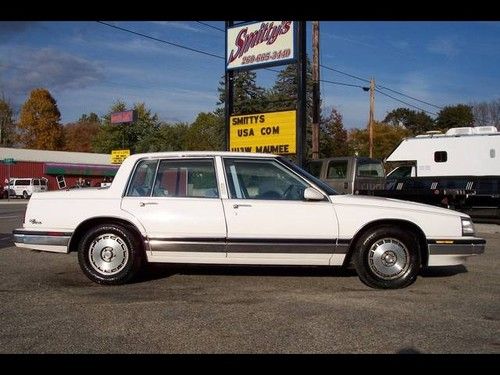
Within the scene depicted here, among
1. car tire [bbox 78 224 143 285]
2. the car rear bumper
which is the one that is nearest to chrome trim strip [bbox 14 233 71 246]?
the car rear bumper

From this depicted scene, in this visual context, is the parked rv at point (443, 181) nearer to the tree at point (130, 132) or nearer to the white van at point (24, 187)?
the white van at point (24, 187)

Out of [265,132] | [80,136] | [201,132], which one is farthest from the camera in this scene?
[80,136]

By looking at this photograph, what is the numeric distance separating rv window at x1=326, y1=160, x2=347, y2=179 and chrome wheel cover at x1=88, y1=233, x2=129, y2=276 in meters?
9.14

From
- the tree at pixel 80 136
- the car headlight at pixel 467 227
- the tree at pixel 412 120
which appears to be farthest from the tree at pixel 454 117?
the car headlight at pixel 467 227

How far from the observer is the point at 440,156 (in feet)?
63.6

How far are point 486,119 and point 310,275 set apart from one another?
220ft

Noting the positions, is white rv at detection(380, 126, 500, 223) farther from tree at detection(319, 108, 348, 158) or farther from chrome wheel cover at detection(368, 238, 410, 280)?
tree at detection(319, 108, 348, 158)

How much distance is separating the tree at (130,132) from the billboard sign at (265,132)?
51.3 metres

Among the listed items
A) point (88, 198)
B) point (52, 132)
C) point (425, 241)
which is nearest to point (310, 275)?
point (425, 241)

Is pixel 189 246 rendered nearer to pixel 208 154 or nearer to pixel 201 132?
pixel 208 154

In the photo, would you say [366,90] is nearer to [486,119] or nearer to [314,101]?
[314,101]

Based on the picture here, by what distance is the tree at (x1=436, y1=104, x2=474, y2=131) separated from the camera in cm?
6003

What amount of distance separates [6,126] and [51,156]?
2410 centimetres

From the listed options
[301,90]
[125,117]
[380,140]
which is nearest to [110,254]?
[301,90]
